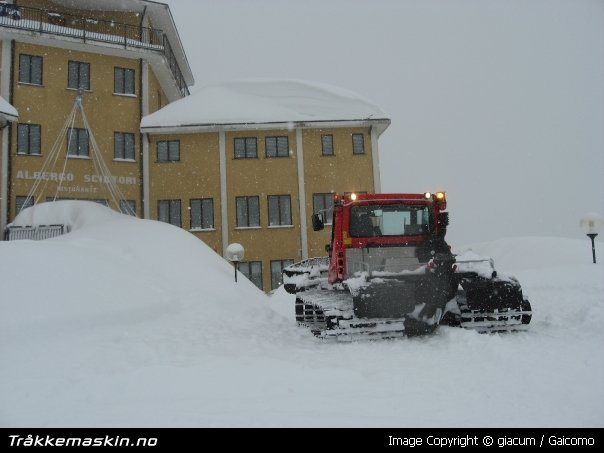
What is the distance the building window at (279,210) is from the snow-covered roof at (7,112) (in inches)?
468

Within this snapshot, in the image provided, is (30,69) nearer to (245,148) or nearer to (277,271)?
(245,148)

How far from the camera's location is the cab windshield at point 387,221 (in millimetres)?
9289

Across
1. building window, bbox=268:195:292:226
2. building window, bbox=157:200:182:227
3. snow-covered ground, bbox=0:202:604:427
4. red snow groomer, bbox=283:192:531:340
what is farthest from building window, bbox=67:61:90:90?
red snow groomer, bbox=283:192:531:340

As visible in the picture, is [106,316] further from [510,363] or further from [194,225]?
[194,225]

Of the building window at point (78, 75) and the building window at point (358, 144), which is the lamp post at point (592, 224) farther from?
the building window at point (78, 75)

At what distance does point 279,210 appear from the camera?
2508cm

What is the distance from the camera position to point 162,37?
26.6 metres

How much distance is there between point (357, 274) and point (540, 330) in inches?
125

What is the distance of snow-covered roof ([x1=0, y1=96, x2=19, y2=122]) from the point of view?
2060 centimetres

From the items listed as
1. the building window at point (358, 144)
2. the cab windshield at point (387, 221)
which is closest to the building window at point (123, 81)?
the building window at point (358, 144)

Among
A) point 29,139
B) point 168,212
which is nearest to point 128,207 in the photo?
point 168,212

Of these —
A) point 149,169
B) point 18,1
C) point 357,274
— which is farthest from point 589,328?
point 18,1
